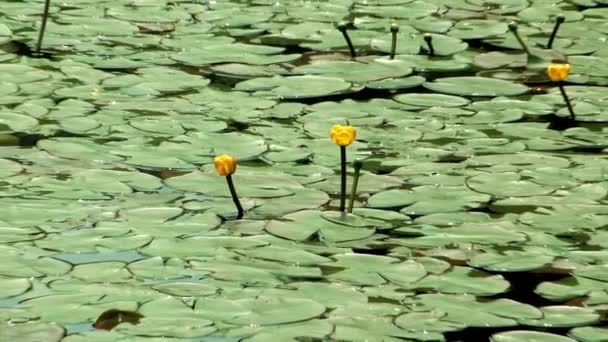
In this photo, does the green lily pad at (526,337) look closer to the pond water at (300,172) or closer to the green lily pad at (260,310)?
the pond water at (300,172)

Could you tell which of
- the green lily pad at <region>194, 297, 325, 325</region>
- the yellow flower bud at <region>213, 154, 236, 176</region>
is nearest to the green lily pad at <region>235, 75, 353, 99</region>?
the yellow flower bud at <region>213, 154, 236, 176</region>

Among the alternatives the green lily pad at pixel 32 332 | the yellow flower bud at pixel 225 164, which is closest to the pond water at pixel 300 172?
the green lily pad at pixel 32 332

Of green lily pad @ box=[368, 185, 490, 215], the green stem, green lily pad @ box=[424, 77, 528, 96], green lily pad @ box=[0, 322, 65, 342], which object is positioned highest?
the green stem

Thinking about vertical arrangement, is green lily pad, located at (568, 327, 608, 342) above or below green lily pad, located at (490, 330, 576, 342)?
above

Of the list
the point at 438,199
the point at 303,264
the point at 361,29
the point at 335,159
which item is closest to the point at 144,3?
the point at 361,29

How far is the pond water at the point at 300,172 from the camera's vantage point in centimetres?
243

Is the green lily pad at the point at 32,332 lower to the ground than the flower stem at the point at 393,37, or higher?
lower

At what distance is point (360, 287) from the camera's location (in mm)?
2531

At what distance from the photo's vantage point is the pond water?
2.43 metres

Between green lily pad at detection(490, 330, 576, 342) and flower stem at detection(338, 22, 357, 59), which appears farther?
flower stem at detection(338, 22, 357, 59)

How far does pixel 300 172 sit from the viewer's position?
3168 mm

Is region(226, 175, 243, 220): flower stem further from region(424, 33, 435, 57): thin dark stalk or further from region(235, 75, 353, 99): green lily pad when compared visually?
region(424, 33, 435, 57): thin dark stalk

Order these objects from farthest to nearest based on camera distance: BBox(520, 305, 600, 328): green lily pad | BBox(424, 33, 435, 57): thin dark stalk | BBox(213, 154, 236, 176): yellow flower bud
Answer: BBox(424, 33, 435, 57): thin dark stalk < BBox(213, 154, 236, 176): yellow flower bud < BBox(520, 305, 600, 328): green lily pad

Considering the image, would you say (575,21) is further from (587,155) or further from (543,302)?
(543,302)
